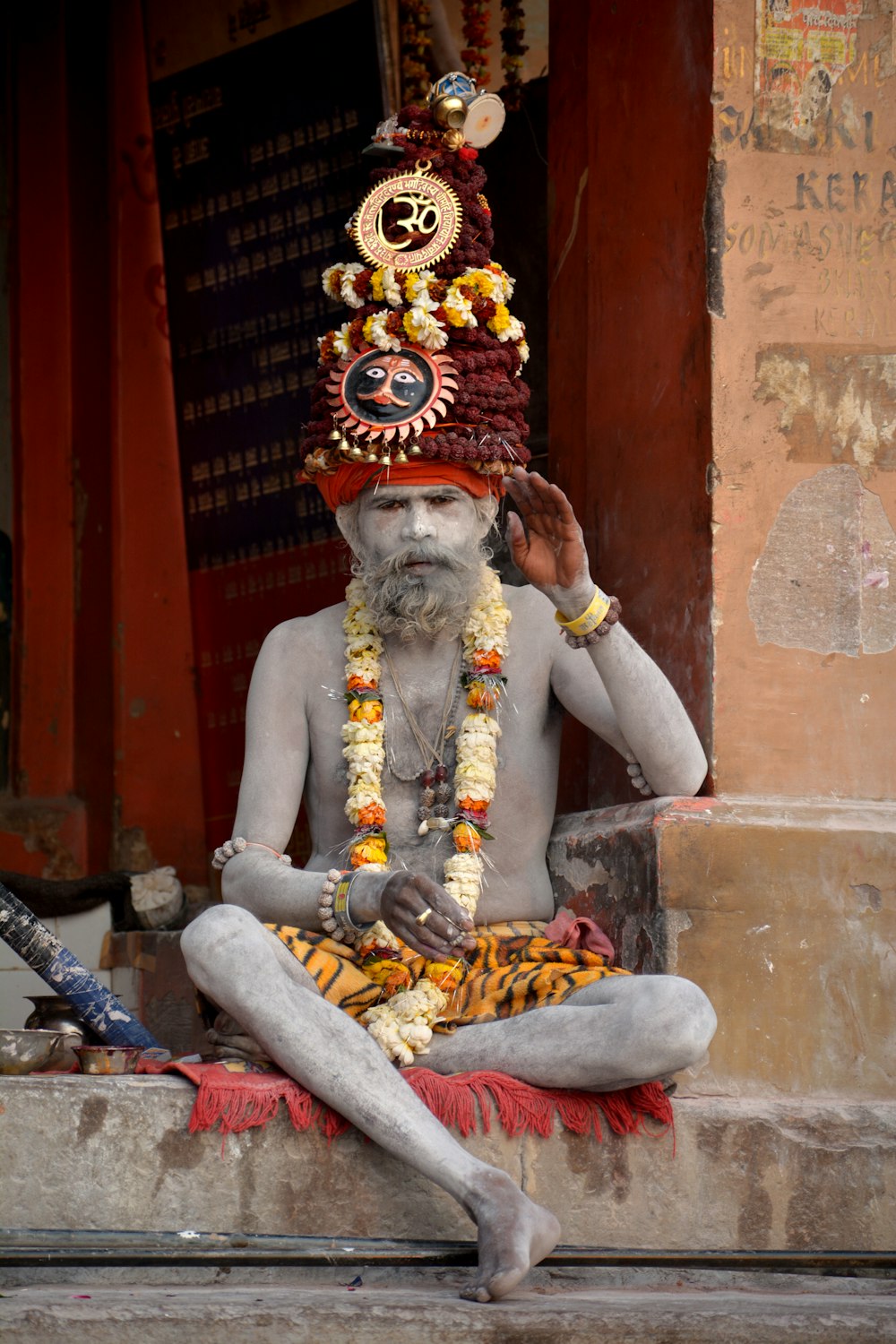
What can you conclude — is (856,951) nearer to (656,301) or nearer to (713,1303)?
(713,1303)

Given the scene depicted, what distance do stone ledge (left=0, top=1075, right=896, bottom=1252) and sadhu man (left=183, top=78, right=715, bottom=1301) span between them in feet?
0.55

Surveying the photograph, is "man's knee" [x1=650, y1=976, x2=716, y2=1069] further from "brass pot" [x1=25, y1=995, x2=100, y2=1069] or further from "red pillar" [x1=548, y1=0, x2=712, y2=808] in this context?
"brass pot" [x1=25, y1=995, x2=100, y2=1069]

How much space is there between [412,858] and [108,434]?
3.00 metres

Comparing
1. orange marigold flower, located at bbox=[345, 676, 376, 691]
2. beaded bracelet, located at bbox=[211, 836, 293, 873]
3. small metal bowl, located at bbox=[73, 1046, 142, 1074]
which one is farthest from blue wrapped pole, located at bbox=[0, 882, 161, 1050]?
orange marigold flower, located at bbox=[345, 676, 376, 691]

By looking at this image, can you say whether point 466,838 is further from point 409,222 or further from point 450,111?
point 450,111

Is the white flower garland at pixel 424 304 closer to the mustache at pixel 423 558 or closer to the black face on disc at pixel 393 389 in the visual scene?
the black face on disc at pixel 393 389

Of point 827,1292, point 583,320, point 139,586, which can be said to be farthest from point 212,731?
point 827,1292

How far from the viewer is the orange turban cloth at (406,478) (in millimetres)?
4316

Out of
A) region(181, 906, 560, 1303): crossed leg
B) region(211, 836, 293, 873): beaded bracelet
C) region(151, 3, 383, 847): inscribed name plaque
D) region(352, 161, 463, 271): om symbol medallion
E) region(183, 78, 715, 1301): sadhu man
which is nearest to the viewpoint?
region(181, 906, 560, 1303): crossed leg

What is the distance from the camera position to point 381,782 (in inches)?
169

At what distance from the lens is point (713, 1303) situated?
3164 mm

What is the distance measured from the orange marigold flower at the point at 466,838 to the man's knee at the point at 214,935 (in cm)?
56

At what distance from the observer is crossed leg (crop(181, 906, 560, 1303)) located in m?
3.26

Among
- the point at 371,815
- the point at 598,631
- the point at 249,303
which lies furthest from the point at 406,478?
the point at 249,303
